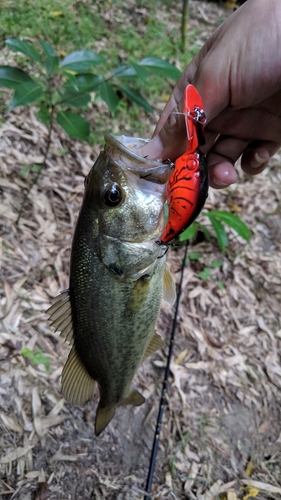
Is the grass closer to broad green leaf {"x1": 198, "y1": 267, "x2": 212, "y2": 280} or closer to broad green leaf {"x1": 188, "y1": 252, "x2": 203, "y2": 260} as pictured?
broad green leaf {"x1": 188, "y1": 252, "x2": 203, "y2": 260}

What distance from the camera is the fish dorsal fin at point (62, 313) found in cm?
169

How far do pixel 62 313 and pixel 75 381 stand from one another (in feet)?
1.19

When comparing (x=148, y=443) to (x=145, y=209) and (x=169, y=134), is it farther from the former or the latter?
(x=169, y=134)

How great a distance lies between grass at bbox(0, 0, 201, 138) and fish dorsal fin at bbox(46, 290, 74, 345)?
9.67ft

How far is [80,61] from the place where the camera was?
2561mm

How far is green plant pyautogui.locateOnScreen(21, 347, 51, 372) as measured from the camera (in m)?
2.71

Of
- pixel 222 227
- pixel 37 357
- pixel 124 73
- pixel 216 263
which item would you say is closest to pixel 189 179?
pixel 124 73

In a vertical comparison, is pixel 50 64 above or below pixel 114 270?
above

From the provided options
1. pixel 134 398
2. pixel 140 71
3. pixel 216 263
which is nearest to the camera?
pixel 134 398

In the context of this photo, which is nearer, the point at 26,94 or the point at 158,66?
the point at 26,94

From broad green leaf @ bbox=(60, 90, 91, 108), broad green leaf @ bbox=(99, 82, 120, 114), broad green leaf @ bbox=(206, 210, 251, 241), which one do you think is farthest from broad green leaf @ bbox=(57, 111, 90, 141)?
broad green leaf @ bbox=(206, 210, 251, 241)

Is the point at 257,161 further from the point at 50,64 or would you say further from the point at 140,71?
the point at 50,64

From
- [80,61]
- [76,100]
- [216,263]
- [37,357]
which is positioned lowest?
[37,357]

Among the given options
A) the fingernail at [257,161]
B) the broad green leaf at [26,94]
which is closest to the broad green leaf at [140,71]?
the broad green leaf at [26,94]
